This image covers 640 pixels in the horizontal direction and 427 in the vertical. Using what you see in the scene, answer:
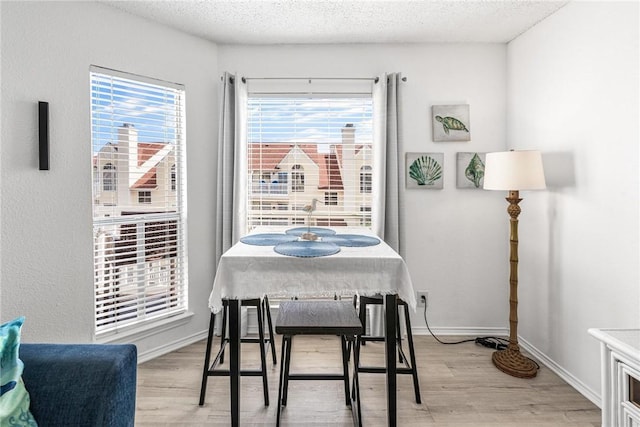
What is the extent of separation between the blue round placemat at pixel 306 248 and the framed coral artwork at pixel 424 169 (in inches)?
57.1

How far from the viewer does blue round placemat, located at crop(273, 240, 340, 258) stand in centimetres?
178

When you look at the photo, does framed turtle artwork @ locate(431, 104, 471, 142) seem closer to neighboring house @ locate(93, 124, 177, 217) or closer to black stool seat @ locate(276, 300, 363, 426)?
black stool seat @ locate(276, 300, 363, 426)

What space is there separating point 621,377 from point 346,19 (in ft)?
8.78

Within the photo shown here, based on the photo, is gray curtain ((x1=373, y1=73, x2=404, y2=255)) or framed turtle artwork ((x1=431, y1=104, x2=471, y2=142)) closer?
gray curtain ((x1=373, y1=73, x2=404, y2=255))

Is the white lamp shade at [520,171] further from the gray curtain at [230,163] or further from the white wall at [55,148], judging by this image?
the white wall at [55,148]

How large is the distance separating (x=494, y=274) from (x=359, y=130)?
1.79m

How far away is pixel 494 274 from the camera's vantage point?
10.5 feet

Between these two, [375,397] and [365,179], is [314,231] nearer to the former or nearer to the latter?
[365,179]

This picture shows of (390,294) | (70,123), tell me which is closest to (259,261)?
(390,294)

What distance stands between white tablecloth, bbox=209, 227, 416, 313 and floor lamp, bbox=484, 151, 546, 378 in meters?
1.20

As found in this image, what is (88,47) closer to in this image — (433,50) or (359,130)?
(359,130)

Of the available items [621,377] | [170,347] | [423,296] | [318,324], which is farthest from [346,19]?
[170,347]

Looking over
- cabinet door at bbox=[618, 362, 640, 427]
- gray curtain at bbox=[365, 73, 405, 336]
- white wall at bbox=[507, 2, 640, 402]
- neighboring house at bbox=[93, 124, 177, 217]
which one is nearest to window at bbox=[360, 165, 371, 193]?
gray curtain at bbox=[365, 73, 405, 336]

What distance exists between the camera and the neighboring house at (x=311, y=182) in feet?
10.5
